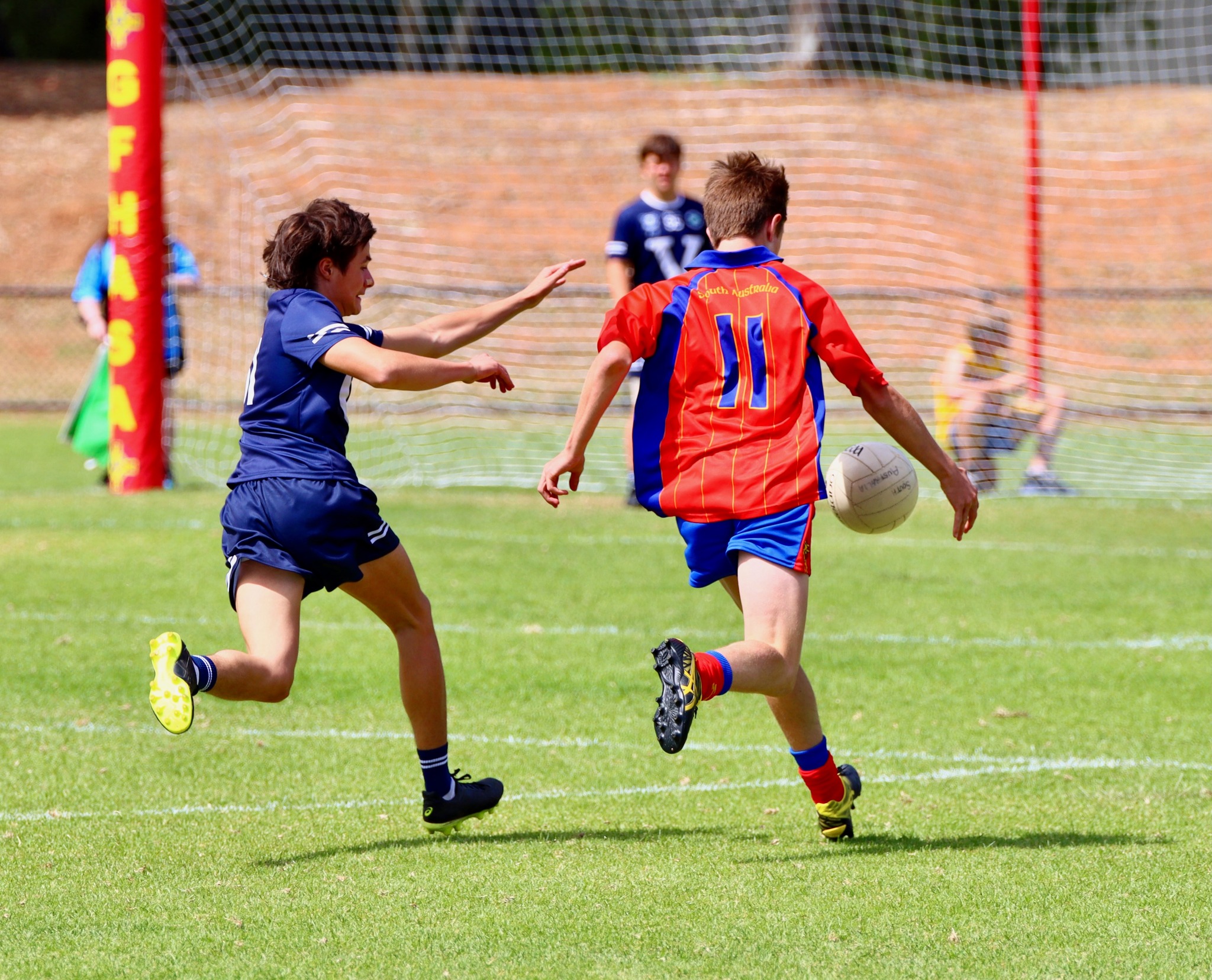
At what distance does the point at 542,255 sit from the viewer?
2367 centimetres

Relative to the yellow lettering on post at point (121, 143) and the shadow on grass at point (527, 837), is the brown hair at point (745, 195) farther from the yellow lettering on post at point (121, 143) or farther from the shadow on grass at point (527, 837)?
the yellow lettering on post at point (121, 143)

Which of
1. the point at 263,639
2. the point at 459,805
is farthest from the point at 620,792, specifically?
the point at 263,639

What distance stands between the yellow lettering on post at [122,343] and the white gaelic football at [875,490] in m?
7.75

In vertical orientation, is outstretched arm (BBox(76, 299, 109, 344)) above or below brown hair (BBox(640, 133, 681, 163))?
below

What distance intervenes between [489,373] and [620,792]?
64.4 inches

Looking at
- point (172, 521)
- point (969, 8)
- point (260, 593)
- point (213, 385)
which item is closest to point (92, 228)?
point (213, 385)

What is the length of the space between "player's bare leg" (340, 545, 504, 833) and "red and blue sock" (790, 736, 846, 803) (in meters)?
0.93

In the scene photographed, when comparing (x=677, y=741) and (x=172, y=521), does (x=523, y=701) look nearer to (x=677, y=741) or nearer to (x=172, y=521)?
(x=677, y=741)

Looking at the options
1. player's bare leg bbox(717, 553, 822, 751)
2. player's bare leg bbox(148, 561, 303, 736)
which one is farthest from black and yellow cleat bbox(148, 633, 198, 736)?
player's bare leg bbox(717, 553, 822, 751)

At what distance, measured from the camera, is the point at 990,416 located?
12648mm

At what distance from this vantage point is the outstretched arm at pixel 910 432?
446 cm

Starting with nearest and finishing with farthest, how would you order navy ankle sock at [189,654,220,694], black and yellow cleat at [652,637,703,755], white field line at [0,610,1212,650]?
1. black and yellow cleat at [652,637,703,755]
2. navy ankle sock at [189,654,220,694]
3. white field line at [0,610,1212,650]

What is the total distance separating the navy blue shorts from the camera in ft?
14.3

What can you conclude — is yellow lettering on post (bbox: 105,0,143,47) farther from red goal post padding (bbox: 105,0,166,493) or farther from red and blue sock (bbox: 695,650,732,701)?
red and blue sock (bbox: 695,650,732,701)
